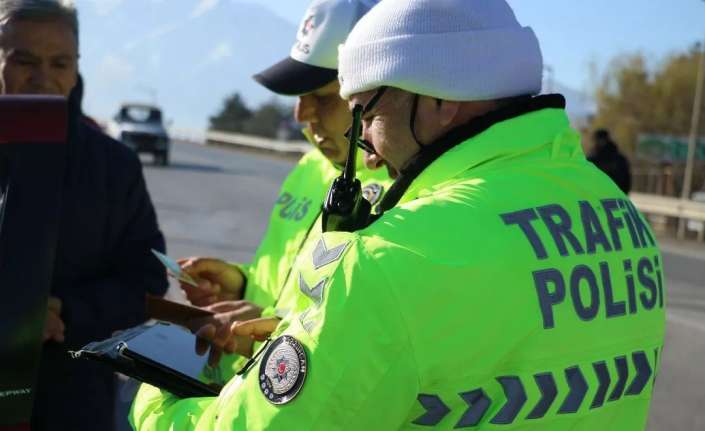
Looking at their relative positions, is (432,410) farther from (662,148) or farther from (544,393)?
(662,148)

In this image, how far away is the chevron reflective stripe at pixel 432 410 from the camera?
4.77ft

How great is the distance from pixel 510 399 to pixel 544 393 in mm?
65

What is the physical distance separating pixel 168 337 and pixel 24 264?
38 centimetres

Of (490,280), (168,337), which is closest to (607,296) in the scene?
(490,280)

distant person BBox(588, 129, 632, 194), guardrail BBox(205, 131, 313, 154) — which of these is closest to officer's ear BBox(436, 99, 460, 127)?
distant person BBox(588, 129, 632, 194)

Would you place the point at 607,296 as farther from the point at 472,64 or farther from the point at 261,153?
the point at 261,153

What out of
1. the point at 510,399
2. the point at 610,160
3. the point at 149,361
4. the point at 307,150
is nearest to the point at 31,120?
the point at 149,361

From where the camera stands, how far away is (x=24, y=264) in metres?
1.77

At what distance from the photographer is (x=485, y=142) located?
1620mm

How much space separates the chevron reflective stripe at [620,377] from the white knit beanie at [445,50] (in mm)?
531

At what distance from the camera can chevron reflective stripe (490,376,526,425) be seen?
1.48 meters

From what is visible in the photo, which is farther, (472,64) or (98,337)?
(98,337)

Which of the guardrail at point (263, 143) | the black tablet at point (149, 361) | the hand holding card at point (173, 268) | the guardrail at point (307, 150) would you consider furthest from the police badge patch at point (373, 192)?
the guardrail at point (263, 143)

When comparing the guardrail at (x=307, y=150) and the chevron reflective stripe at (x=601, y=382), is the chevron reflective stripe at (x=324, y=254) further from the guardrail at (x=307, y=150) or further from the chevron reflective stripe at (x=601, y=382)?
the guardrail at (x=307, y=150)
